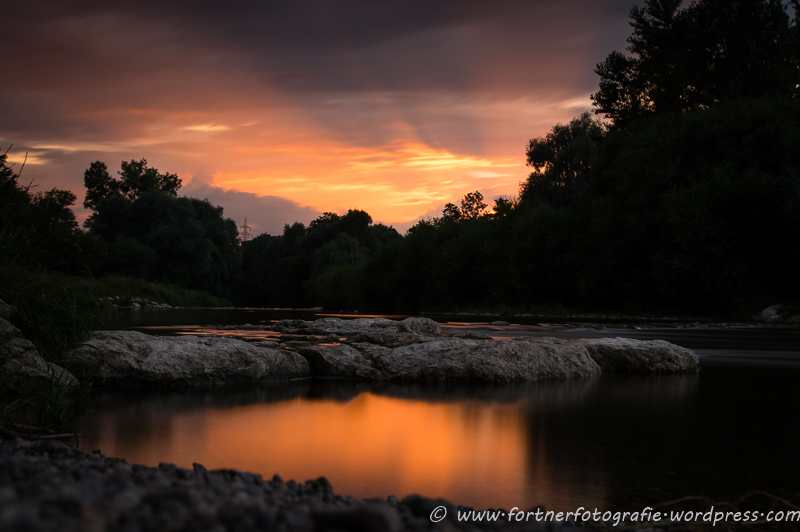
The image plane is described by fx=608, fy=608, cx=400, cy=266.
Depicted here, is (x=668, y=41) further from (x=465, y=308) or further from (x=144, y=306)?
(x=144, y=306)

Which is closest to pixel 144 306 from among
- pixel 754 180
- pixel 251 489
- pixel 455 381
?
pixel 754 180

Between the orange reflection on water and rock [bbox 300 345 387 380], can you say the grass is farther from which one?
the orange reflection on water

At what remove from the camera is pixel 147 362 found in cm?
689

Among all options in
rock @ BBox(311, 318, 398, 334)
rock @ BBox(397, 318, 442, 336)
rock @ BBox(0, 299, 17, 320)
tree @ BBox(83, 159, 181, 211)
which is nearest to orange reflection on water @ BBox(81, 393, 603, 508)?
rock @ BBox(0, 299, 17, 320)

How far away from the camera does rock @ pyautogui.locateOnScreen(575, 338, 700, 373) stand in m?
8.83

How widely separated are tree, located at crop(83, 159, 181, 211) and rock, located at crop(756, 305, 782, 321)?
258ft

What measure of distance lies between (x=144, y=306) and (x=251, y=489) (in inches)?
1949

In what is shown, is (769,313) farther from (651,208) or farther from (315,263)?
(315,263)

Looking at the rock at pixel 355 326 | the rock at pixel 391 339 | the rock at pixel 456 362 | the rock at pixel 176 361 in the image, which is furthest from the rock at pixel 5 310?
the rock at pixel 355 326

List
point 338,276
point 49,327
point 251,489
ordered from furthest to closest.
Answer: point 338,276, point 49,327, point 251,489

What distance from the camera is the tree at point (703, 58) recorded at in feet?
122

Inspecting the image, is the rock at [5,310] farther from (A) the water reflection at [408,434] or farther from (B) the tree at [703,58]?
(B) the tree at [703,58]

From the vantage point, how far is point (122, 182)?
89250 millimetres

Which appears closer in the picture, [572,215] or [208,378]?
[208,378]
